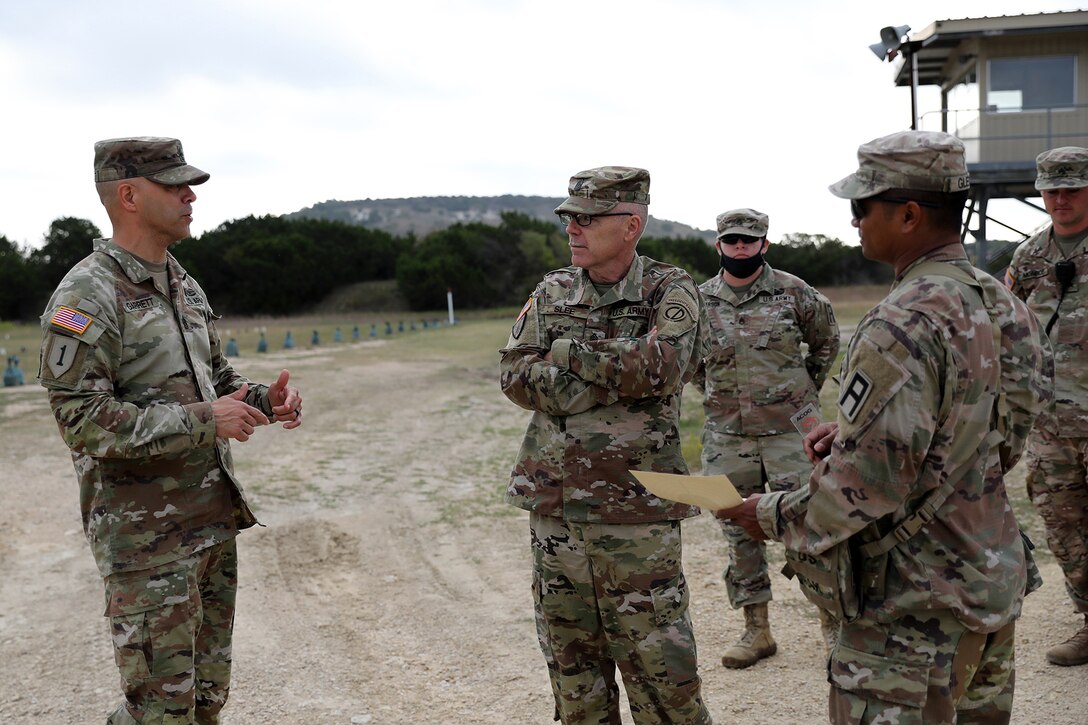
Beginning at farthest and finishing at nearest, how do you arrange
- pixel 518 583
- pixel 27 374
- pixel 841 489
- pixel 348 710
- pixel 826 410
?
pixel 27 374 → pixel 826 410 → pixel 518 583 → pixel 348 710 → pixel 841 489

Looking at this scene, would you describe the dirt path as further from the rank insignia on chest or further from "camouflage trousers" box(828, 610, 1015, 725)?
the rank insignia on chest

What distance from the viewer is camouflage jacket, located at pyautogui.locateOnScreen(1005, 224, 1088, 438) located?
4652 millimetres

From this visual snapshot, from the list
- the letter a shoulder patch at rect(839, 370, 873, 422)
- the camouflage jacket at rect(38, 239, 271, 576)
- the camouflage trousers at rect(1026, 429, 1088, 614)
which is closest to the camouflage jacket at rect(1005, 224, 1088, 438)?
the camouflage trousers at rect(1026, 429, 1088, 614)

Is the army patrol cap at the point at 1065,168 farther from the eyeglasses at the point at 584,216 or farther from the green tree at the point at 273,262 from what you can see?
the green tree at the point at 273,262

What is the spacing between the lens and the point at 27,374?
17.5 m

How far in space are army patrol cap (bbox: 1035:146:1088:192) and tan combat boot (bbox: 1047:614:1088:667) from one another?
2.25m

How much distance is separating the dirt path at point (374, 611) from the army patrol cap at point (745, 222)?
2.29 metres

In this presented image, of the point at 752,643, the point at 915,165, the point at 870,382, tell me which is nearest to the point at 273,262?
the point at 752,643

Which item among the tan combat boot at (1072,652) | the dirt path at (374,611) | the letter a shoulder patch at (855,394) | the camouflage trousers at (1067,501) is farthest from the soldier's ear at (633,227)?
the tan combat boot at (1072,652)

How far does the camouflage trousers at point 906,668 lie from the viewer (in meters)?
2.44

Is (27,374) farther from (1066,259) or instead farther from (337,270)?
(337,270)

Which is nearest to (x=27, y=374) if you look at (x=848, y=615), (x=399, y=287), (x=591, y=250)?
(x=591, y=250)

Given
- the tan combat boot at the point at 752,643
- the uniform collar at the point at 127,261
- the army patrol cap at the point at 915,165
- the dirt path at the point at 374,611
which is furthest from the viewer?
the tan combat boot at the point at 752,643

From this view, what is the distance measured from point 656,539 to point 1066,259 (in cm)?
291
